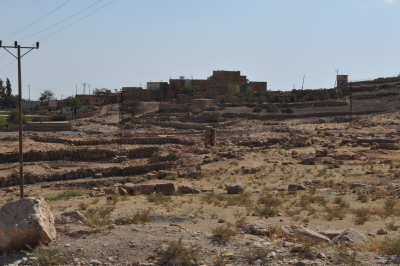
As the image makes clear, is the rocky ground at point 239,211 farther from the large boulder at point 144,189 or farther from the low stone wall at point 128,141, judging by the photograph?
the low stone wall at point 128,141

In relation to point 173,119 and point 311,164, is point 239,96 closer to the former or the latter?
point 173,119

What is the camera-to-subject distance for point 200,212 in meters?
11.3

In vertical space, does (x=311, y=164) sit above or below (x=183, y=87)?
below

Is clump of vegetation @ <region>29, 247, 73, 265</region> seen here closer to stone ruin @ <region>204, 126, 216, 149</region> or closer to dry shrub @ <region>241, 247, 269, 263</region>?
dry shrub @ <region>241, 247, 269, 263</region>

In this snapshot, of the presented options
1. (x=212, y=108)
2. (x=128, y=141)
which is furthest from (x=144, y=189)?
(x=212, y=108)

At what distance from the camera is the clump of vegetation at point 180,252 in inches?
291

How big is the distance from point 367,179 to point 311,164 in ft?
16.0

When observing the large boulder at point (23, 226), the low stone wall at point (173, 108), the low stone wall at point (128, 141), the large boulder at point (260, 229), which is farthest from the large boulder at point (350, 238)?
the low stone wall at point (173, 108)

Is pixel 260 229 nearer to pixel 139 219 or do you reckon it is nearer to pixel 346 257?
pixel 346 257

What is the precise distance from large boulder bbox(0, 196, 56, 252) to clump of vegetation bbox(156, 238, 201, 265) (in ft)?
7.79

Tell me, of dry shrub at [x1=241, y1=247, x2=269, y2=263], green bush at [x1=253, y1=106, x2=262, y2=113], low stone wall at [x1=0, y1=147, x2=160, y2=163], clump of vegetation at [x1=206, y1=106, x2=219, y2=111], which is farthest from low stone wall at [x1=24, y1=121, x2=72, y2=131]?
dry shrub at [x1=241, y1=247, x2=269, y2=263]

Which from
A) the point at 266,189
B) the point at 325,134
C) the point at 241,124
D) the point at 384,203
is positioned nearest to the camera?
the point at 384,203

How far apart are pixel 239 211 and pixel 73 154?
20.6 metres

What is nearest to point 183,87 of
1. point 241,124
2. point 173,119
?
point 173,119
